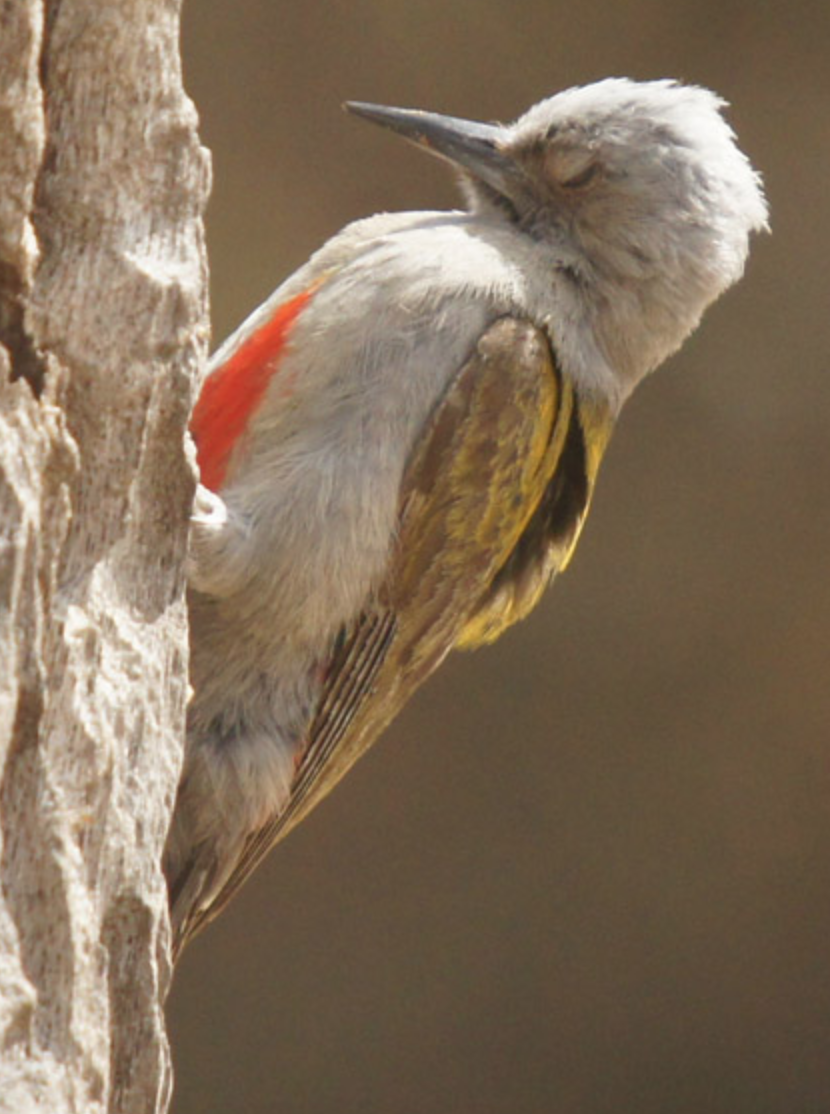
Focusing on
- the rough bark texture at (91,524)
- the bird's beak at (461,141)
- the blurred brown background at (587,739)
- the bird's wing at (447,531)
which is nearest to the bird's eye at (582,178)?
the bird's beak at (461,141)

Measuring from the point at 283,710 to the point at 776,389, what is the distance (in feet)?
10.1

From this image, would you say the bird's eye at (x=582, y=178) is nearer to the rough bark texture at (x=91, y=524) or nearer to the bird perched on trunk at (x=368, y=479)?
the bird perched on trunk at (x=368, y=479)

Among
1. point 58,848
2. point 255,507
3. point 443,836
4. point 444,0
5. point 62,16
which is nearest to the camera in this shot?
point 58,848

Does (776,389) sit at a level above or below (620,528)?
above

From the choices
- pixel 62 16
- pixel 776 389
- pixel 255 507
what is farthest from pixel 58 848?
pixel 776 389

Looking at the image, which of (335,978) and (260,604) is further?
(335,978)

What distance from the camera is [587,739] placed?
249 inches

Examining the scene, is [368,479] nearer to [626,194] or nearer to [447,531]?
[447,531]

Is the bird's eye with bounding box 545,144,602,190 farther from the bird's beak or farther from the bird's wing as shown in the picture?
the bird's wing

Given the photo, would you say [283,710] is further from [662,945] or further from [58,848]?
[662,945]

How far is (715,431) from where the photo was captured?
6047mm

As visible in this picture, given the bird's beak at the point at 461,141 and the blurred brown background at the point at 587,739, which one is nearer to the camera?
the bird's beak at the point at 461,141

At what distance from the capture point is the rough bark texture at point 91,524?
1.99m

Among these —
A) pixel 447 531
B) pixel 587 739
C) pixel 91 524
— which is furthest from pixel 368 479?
pixel 587 739
